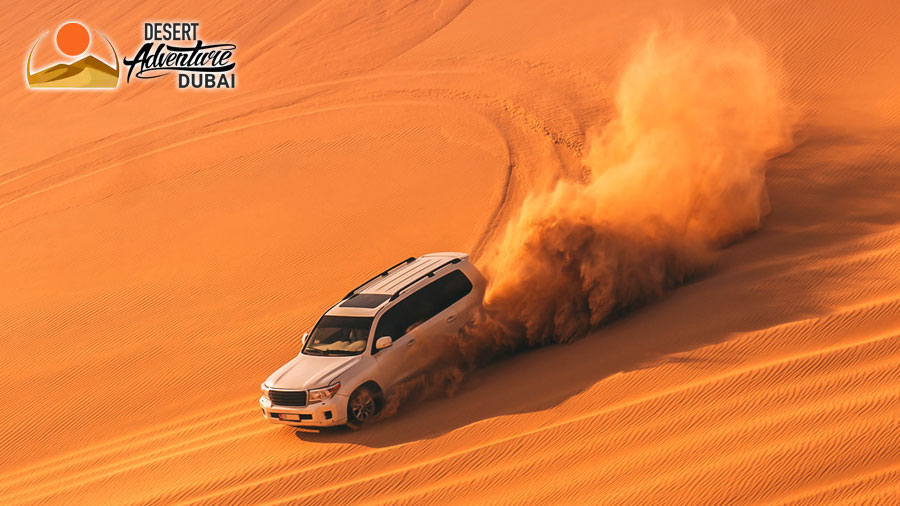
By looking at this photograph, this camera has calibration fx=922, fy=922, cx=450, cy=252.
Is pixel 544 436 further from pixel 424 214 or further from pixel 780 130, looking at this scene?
pixel 780 130

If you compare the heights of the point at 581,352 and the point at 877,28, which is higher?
the point at 877,28

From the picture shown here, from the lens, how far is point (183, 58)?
34.3 metres

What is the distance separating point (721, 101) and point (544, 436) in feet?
38.1

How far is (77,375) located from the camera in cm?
1792

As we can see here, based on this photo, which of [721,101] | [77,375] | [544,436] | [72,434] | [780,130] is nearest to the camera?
[544,436]

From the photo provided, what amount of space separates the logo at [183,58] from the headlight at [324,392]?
21082mm

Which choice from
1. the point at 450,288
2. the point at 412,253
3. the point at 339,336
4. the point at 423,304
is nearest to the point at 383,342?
the point at 339,336

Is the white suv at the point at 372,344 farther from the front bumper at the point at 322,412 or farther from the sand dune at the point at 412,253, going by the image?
the sand dune at the point at 412,253

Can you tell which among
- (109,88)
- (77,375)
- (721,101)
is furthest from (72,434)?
(109,88)

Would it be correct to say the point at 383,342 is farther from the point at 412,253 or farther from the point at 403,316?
the point at 412,253

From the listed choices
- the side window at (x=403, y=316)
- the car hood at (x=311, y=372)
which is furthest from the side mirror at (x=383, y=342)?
the car hood at (x=311, y=372)

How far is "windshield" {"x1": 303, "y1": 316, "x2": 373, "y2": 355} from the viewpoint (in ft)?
42.7

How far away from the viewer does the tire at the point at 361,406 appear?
12430 millimetres

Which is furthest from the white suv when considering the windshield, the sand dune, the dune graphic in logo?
the dune graphic in logo
